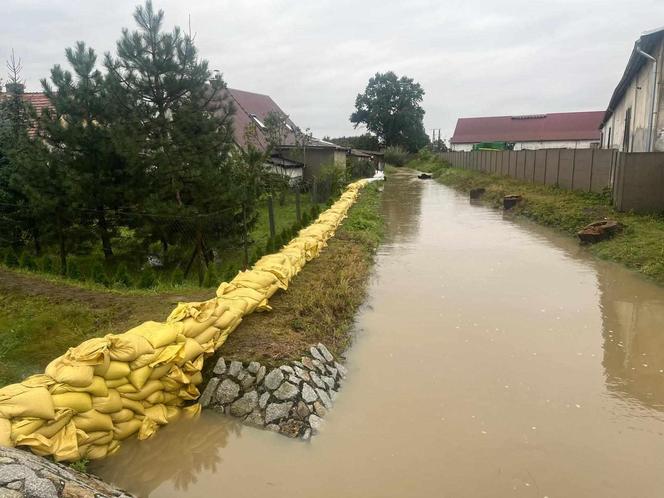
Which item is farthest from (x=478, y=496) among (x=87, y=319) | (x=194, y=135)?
(x=194, y=135)

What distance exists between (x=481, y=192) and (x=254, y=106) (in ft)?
44.1

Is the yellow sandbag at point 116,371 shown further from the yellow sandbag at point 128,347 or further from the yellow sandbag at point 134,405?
the yellow sandbag at point 134,405

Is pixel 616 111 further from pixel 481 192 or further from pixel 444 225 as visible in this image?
pixel 444 225

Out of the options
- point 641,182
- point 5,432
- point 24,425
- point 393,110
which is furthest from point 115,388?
point 393,110

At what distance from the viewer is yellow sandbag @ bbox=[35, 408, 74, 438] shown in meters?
3.62

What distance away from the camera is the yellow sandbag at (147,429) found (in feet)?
14.5

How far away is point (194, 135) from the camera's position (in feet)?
28.8

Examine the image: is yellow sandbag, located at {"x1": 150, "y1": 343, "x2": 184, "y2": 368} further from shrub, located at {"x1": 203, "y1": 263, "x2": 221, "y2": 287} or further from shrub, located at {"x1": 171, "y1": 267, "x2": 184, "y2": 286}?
shrub, located at {"x1": 171, "y1": 267, "x2": 184, "y2": 286}

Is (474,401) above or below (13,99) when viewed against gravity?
below

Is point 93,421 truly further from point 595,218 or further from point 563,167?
point 563,167

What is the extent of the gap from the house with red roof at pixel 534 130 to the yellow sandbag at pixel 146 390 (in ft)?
163

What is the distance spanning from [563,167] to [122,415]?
1892cm

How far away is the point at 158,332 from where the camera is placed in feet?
15.3

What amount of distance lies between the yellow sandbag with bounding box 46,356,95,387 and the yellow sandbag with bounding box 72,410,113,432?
0.24m
